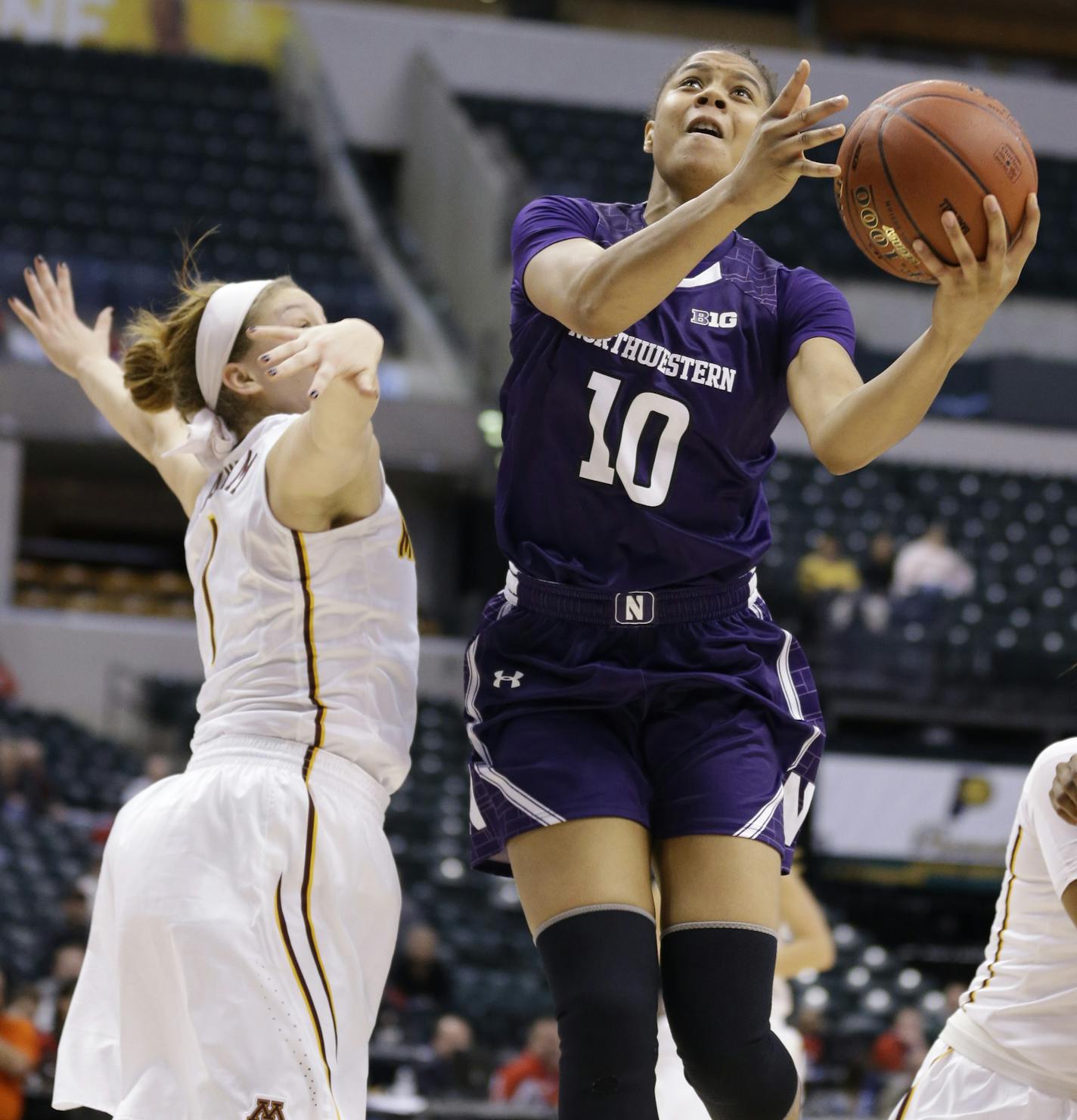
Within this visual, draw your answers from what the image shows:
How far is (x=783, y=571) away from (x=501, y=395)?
1043 centimetres

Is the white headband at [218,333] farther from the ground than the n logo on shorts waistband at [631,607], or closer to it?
farther from the ground

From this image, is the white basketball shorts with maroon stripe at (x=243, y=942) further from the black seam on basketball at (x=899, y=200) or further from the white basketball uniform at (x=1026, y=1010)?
the black seam on basketball at (x=899, y=200)

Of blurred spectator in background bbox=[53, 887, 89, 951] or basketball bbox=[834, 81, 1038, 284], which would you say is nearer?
basketball bbox=[834, 81, 1038, 284]

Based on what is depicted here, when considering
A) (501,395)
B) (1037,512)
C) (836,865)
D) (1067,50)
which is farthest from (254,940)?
(1067,50)

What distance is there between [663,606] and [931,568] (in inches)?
422

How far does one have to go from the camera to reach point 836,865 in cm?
1272

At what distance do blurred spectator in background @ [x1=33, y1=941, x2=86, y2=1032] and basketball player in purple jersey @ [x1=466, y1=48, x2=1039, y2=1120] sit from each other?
510cm

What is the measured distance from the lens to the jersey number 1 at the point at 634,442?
309 cm

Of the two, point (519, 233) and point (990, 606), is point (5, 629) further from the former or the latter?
point (519, 233)

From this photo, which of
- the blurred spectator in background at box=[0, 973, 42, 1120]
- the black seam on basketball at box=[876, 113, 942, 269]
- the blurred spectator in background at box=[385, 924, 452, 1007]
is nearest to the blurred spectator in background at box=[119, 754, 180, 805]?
the blurred spectator in background at box=[385, 924, 452, 1007]

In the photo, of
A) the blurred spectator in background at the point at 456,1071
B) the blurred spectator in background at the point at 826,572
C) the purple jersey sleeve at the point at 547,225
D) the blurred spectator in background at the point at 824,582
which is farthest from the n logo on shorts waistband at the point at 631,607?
the blurred spectator in background at the point at 826,572

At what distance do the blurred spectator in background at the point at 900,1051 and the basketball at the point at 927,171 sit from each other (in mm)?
6442

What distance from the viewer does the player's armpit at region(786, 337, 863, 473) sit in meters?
2.93

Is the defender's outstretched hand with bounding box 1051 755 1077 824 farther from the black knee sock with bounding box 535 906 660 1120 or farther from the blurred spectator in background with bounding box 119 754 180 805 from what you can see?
the blurred spectator in background with bounding box 119 754 180 805
